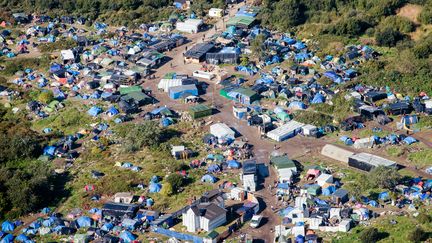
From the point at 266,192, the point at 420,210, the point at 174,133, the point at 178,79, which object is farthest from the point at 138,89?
the point at 420,210

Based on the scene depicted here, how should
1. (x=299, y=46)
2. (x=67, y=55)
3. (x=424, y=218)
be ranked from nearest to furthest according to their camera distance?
1. (x=424, y=218)
2. (x=299, y=46)
3. (x=67, y=55)

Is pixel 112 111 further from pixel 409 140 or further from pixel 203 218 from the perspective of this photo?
pixel 409 140

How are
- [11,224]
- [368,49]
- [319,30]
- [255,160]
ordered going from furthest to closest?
[319,30] → [368,49] → [255,160] → [11,224]

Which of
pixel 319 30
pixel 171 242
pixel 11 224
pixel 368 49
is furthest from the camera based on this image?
pixel 319 30

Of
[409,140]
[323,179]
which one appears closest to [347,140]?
[409,140]

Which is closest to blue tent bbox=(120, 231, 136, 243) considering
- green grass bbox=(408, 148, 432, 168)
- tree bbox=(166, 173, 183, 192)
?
tree bbox=(166, 173, 183, 192)

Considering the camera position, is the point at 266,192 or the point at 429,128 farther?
the point at 429,128

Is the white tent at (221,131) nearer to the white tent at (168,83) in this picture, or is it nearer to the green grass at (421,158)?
the white tent at (168,83)

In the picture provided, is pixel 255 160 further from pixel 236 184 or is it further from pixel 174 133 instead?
pixel 174 133
